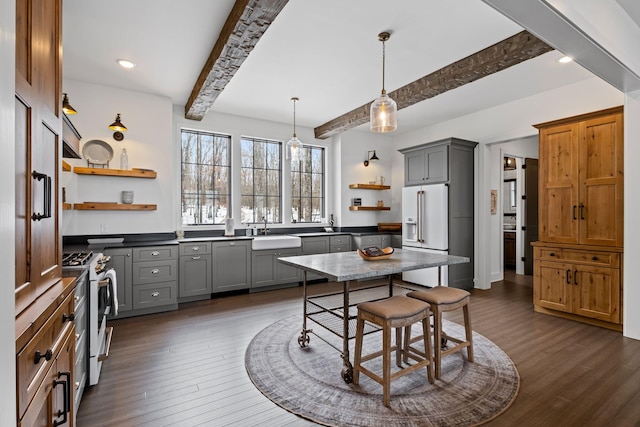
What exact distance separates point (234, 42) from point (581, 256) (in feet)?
14.3

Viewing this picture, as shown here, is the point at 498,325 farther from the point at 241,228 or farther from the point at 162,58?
the point at 162,58

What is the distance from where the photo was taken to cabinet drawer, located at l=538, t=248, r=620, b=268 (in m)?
3.49

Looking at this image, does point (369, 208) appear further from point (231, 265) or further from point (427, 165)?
point (231, 265)

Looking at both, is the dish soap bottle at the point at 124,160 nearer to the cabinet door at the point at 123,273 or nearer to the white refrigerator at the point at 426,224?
the cabinet door at the point at 123,273

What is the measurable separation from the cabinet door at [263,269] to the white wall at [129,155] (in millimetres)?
1354

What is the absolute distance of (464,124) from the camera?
5629mm

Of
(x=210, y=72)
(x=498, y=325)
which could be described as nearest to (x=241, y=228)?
(x=210, y=72)

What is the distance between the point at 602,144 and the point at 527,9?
8.45ft

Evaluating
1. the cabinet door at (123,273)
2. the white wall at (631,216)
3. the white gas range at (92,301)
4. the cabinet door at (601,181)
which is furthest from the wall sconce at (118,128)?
the white wall at (631,216)

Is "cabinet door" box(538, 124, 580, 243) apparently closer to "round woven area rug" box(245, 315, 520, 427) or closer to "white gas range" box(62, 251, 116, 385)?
"round woven area rug" box(245, 315, 520, 427)

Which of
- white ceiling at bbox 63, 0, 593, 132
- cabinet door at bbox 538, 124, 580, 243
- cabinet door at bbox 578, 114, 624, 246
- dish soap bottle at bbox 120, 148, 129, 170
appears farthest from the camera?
dish soap bottle at bbox 120, 148, 129, 170

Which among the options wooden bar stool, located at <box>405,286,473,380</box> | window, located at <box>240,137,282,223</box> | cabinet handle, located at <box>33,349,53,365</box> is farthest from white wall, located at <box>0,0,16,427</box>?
window, located at <box>240,137,282,223</box>

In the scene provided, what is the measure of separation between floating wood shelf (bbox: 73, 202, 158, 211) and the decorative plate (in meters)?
0.56

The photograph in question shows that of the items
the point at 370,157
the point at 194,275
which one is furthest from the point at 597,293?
the point at 194,275
